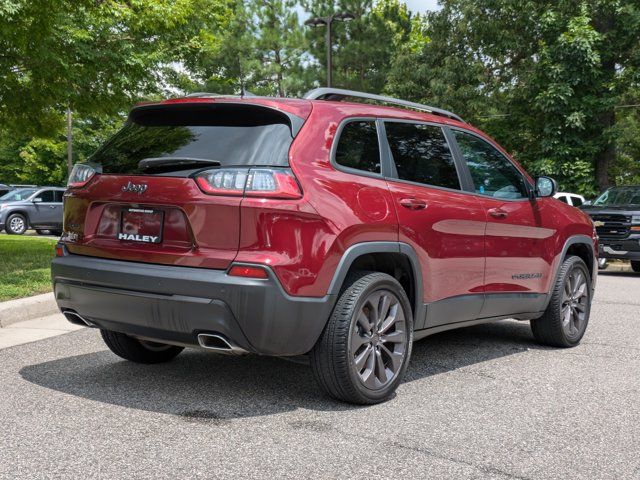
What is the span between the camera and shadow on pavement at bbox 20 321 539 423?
4.63 meters

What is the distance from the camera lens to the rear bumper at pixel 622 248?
14664 mm

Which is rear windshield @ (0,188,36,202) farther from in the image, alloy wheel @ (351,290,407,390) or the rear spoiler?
alloy wheel @ (351,290,407,390)

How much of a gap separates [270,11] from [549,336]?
105 ft

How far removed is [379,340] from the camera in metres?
4.77

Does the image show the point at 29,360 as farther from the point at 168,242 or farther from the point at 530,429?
the point at 530,429

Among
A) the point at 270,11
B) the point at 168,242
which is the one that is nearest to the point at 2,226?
the point at 270,11

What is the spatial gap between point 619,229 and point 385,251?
37.7 ft

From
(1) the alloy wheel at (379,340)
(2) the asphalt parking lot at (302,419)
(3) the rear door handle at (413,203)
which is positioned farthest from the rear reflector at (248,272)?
(3) the rear door handle at (413,203)

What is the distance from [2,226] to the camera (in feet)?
87.1

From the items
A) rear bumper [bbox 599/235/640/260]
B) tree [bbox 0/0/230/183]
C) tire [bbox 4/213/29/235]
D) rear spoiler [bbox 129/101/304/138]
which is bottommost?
tire [bbox 4/213/29/235]

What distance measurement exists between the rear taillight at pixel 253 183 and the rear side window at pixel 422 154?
1017mm

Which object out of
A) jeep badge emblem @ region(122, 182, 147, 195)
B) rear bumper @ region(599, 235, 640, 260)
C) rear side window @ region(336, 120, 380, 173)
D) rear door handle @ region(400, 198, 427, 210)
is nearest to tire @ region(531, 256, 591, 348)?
rear door handle @ region(400, 198, 427, 210)

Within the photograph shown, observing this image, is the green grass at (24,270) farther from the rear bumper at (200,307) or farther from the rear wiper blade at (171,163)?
the rear wiper blade at (171,163)

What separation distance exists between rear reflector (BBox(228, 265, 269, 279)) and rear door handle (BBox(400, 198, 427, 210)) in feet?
3.82
